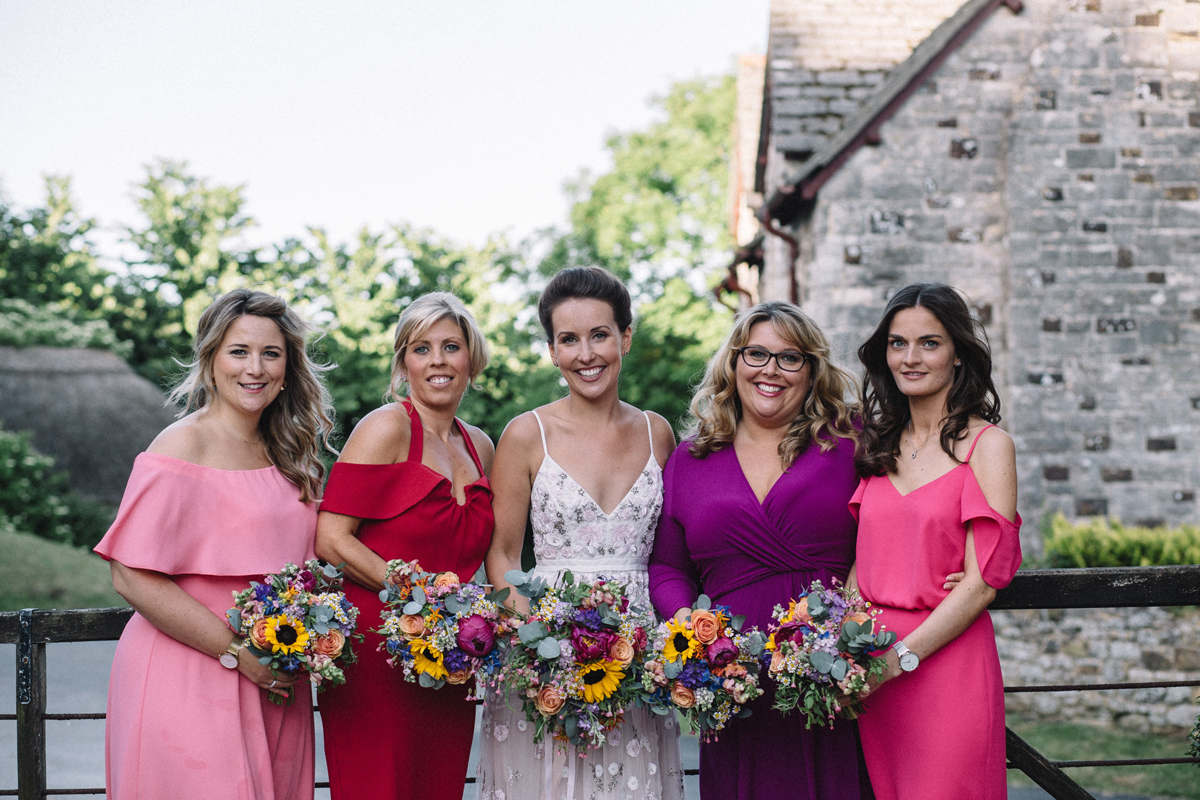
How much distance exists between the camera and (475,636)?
2809mm

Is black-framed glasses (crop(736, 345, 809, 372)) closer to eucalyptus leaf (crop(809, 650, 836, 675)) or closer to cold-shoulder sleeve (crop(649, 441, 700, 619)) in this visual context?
cold-shoulder sleeve (crop(649, 441, 700, 619))

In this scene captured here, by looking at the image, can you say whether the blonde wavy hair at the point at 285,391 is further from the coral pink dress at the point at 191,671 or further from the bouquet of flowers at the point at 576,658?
the bouquet of flowers at the point at 576,658

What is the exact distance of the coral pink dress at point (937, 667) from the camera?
291cm

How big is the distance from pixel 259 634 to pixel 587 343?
150cm

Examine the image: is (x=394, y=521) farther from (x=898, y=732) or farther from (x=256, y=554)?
(x=898, y=732)

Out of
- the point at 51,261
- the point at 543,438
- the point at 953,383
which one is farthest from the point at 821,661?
the point at 51,261

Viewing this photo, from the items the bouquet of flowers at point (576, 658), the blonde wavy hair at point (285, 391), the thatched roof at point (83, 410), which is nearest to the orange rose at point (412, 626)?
the bouquet of flowers at point (576, 658)

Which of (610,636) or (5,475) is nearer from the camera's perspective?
(610,636)

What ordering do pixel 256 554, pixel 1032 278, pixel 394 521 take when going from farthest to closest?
pixel 1032 278, pixel 394 521, pixel 256 554

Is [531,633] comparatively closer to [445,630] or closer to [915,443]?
[445,630]

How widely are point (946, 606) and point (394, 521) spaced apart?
5.99ft

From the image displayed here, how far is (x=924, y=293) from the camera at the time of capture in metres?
3.17

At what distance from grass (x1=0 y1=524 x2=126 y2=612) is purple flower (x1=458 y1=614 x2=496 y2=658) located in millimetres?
13666

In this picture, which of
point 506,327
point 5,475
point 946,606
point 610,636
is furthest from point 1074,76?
point 5,475
